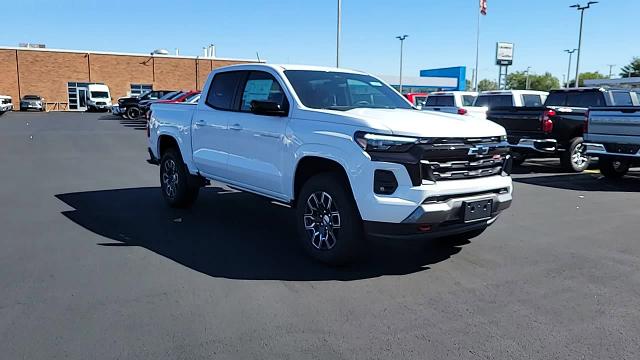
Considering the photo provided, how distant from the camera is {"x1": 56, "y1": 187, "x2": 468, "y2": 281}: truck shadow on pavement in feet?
16.7

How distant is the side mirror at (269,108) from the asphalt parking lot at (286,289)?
4.73 ft

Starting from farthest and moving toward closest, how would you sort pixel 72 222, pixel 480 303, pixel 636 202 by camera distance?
1. pixel 636 202
2. pixel 72 222
3. pixel 480 303

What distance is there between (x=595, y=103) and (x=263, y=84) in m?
10.9

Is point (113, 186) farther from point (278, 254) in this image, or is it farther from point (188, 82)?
point (188, 82)

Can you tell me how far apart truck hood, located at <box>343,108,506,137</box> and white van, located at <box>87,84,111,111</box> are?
47.9 m

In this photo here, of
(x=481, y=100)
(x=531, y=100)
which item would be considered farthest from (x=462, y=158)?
(x=481, y=100)

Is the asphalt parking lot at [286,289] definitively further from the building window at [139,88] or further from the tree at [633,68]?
the tree at [633,68]

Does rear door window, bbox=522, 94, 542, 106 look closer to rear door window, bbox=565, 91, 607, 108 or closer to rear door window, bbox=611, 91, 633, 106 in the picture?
rear door window, bbox=565, 91, 607, 108

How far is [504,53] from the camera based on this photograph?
5909 centimetres

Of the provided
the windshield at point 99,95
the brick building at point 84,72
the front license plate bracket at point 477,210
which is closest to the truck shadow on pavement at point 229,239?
the front license plate bracket at point 477,210

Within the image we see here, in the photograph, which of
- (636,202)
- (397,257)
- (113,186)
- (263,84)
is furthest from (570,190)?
(113,186)

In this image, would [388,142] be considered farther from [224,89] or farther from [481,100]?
[481,100]

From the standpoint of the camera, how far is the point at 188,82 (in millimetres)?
58875

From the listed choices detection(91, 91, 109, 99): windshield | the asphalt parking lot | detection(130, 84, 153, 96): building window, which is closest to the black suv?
detection(91, 91, 109, 99): windshield
